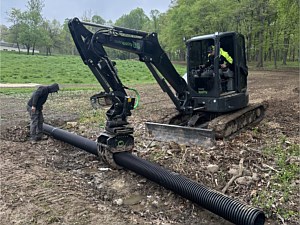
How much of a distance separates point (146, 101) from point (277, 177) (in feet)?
30.7

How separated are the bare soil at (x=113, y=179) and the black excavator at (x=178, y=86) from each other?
0.39m

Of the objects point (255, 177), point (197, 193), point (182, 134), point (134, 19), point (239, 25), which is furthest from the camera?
point (134, 19)

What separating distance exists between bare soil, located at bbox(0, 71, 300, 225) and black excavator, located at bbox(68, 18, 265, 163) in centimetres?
39

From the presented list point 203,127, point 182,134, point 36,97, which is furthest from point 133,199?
point 36,97

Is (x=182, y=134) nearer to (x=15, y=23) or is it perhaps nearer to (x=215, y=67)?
(x=215, y=67)

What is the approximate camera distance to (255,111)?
360 inches

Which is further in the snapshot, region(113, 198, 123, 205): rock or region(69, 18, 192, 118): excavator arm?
region(69, 18, 192, 118): excavator arm

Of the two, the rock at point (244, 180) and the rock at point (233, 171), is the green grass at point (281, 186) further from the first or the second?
the rock at point (233, 171)

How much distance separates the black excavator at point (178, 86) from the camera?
5.73 meters

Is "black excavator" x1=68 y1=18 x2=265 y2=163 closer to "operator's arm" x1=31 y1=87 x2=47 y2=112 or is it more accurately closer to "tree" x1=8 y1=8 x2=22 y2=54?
"operator's arm" x1=31 y1=87 x2=47 y2=112

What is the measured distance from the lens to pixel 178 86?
7688mm

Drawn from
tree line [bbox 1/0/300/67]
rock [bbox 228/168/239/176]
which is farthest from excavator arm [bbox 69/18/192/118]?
tree line [bbox 1/0/300/67]

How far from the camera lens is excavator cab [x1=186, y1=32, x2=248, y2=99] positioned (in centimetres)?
756

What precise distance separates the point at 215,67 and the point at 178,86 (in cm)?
97
